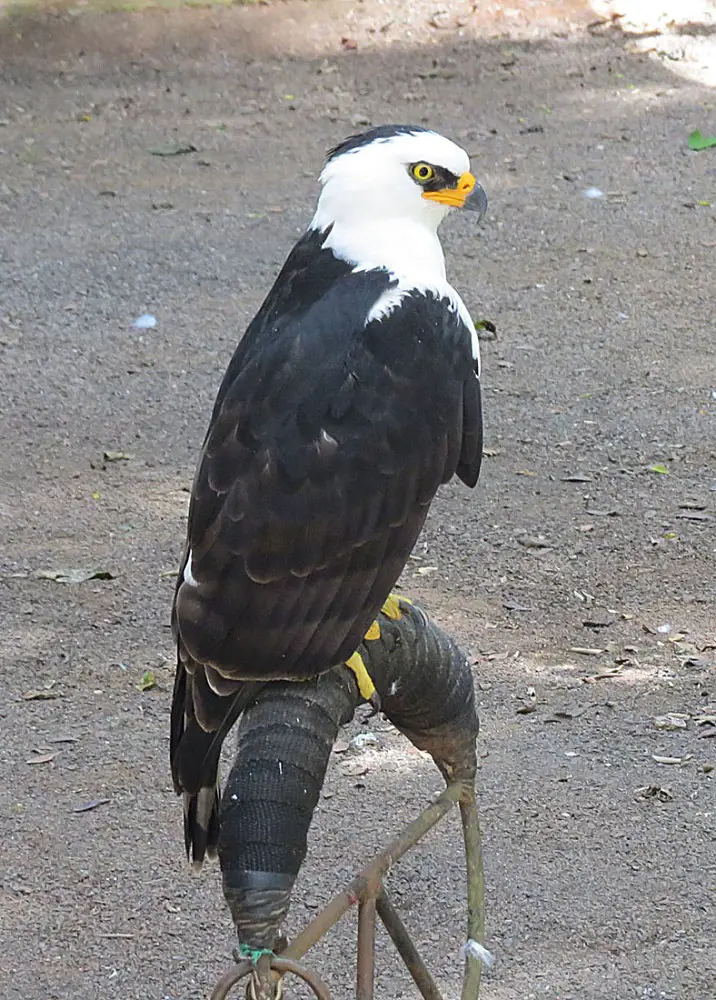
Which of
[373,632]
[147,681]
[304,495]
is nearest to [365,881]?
[373,632]

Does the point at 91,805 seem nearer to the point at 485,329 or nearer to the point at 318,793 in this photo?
the point at 318,793

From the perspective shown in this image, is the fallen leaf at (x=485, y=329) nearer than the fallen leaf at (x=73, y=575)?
No

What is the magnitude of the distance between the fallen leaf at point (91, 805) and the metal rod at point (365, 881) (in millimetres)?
1781

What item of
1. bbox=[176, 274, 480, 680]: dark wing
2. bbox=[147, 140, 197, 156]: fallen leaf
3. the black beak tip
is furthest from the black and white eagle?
bbox=[147, 140, 197, 156]: fallen leaf

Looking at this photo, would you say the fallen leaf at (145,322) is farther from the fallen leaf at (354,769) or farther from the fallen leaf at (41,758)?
the fallen leaf at (354,769)

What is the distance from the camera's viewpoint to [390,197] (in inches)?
108

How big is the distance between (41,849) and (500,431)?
265cm

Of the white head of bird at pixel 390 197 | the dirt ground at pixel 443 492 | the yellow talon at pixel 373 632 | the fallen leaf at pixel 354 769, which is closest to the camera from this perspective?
the yellow talon at pixel 373 632

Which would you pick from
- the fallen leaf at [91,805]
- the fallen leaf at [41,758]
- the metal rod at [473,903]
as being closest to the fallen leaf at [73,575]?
the fallen leaf at [41,758]

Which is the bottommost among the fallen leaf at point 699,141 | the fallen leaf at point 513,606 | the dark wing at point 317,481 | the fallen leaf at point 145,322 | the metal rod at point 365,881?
the fallen leaf at point 145,322

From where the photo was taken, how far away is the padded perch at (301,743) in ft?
6.40

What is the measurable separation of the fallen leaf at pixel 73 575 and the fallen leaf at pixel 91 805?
1.09m

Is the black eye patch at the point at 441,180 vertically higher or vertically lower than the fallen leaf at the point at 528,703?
higher

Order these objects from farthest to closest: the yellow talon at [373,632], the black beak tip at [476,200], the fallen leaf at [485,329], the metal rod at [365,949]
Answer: the fallen leaf at [485,329] < the black beak tip at [476,200] < the yellow talon at [373,632] < the metal rod at [365,949]
